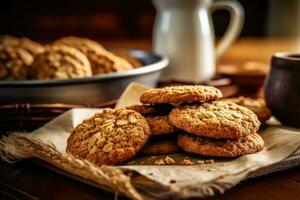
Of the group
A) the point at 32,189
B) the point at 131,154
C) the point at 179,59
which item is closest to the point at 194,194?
the point at 131,154

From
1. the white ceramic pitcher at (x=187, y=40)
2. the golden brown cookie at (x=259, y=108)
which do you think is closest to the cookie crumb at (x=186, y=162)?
the golden brown cookie at (x=259, y=108)

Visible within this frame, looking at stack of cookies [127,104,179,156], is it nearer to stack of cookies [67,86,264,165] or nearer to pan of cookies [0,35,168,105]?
stack of cookies [67,86,264,165]

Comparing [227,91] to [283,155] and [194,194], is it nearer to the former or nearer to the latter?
[283,155]

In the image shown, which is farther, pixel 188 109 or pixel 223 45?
pixel 223 45

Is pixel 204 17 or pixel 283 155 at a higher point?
pixel 204 17

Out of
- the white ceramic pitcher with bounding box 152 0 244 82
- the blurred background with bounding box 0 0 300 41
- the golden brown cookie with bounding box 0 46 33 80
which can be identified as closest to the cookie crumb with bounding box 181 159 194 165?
the golden brown cookie with bounding box 0 46 33 80

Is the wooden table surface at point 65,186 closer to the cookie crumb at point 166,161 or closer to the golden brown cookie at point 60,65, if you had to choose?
the cookie crumb at point 166,161
